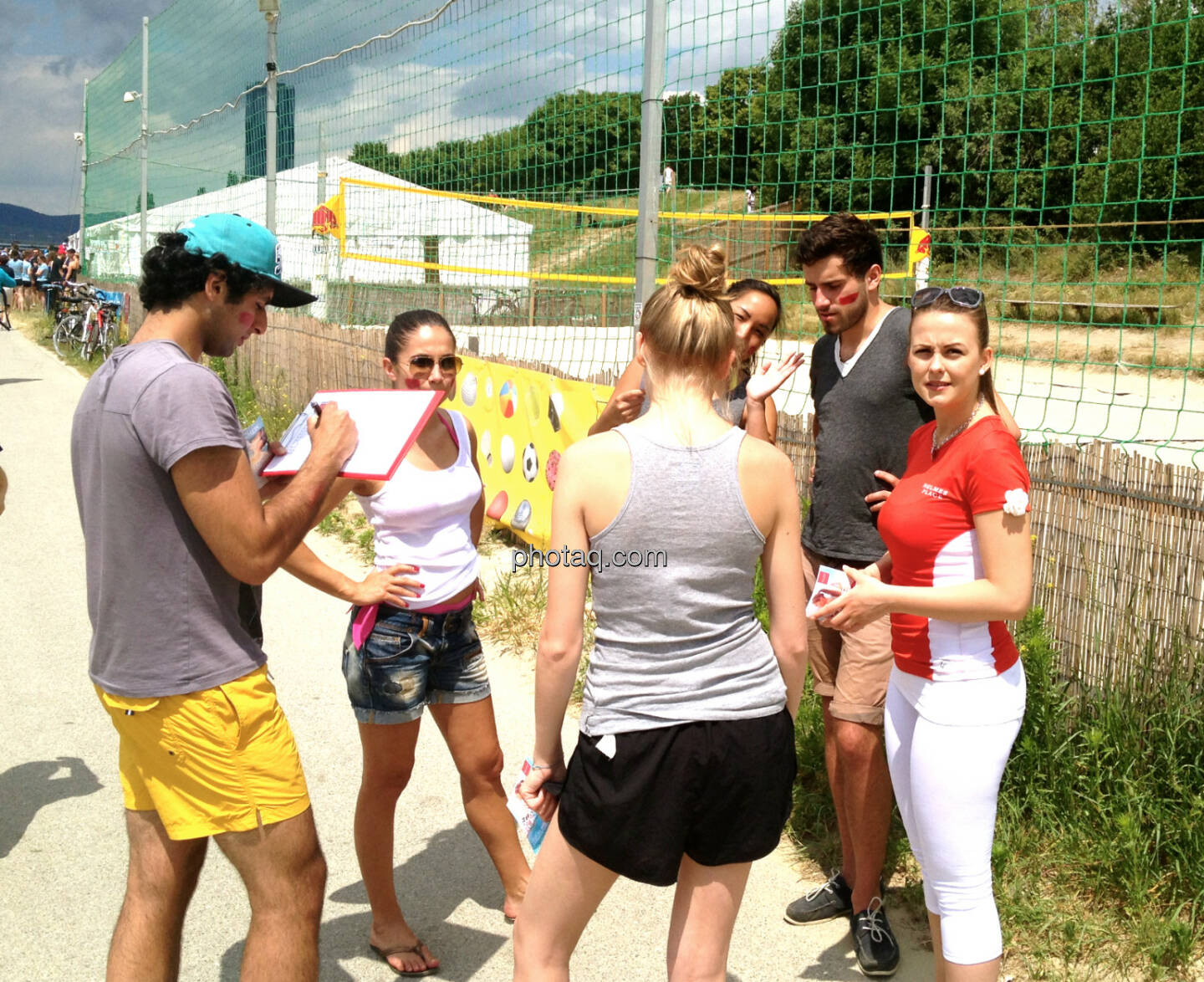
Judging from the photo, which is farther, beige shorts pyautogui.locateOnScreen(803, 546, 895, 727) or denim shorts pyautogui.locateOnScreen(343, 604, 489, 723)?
beige shorts pyautogui.locateOnScreen(803, 546, 895, 727)

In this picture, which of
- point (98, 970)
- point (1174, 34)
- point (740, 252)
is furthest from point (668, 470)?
point (740, 252)

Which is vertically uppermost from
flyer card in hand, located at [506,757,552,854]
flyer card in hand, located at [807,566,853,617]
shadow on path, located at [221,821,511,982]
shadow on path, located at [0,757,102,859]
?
flyer card in hand, located at [807,566,853,617]

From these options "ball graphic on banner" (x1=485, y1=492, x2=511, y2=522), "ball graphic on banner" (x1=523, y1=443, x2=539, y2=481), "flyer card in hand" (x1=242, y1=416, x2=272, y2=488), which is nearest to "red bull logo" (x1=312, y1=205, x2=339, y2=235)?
"ball graphic on banner" (x1=485, y1=492, x2=511, y2=522)

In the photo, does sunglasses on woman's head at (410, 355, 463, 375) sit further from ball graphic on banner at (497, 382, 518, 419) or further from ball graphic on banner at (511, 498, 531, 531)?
ball graphic on banner at (497, 382, 518, 419)

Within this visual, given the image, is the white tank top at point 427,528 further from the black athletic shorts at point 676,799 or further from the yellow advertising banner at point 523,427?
the yellow advertising banner at point 523,427

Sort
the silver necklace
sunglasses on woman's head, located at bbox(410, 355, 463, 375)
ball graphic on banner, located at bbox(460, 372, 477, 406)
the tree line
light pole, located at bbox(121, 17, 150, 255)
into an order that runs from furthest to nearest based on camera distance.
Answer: light pole, located at bbox(121, 17, 150, 255) < ball graphic on banner, located at bbox(460, 372, 477, 406) < the tree line < sunglasses on woman's head, located at bbox(410, 355, 463, 375) < the silver necklace

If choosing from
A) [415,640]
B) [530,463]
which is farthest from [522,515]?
A: [415,640]

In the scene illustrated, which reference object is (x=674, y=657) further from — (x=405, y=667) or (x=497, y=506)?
(x=497, y=506)

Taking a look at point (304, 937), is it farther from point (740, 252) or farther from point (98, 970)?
point (740, 252)

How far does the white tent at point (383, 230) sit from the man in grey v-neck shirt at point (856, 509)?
19.3 feet

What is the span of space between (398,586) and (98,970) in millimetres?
1406

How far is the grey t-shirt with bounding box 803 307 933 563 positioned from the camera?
3250 mm

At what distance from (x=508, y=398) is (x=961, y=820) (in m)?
5.31

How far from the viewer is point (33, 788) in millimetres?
4219
